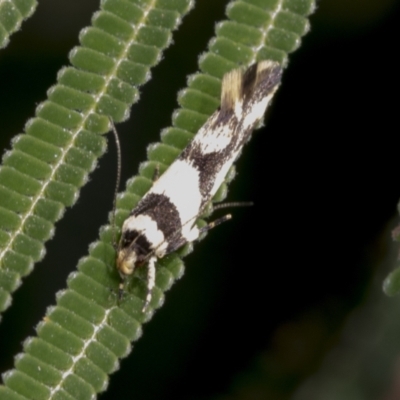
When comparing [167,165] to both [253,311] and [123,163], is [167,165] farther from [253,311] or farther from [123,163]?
[253,311]

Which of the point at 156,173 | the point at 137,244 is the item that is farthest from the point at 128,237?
the point at 156,173

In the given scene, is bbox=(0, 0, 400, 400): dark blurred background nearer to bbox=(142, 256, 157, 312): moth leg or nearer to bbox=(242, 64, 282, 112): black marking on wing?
bbox=(242, 64, 282, 112): black marking on wing

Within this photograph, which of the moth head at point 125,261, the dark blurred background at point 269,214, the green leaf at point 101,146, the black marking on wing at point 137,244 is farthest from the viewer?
the dark blurred background at point 269,214

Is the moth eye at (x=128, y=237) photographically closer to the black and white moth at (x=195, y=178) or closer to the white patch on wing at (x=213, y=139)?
the black and white moth at (x=195, y=178)

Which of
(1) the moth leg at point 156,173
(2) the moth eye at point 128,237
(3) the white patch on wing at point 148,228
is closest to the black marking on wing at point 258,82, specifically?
(1) the moth leg at point 156,173

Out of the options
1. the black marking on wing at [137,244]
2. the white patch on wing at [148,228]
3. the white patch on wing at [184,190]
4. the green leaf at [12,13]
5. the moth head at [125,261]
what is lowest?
the moth head at [125,261]

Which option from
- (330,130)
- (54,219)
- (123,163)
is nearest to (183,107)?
(54,219)

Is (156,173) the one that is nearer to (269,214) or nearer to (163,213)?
(163,213)
